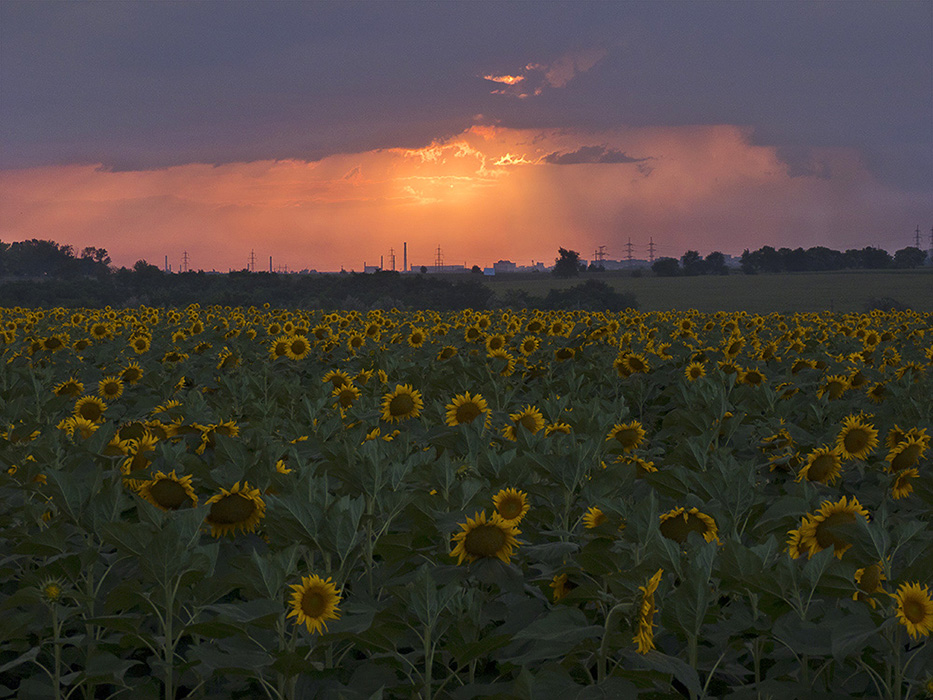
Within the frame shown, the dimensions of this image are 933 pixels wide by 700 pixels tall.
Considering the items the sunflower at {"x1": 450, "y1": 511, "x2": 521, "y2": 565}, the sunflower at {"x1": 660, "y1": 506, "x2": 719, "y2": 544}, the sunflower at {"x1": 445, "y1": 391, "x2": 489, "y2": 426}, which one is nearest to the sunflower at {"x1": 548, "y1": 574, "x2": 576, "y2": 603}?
the sunflower at {"x1": 450, "y1": 511, "x2": 521, "y2": 565}

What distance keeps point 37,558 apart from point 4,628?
37.5 inches

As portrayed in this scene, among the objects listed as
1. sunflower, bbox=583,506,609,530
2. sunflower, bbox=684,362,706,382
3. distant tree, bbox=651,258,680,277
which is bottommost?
sunflower, bbox=583,506,609,530

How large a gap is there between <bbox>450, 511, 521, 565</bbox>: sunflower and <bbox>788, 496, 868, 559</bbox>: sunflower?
107 cm

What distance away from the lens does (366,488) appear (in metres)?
3.33

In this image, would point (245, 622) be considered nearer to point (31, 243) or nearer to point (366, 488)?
point (366, 488)

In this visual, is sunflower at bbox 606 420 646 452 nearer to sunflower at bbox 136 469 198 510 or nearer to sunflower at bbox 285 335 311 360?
sunflower at bbox 136 469 198 510

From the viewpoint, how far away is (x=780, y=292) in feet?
265

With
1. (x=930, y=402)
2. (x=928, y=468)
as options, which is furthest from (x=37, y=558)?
(x=930, y=402)

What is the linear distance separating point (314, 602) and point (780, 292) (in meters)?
84.2

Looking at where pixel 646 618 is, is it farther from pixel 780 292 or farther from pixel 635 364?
pixel 780 292

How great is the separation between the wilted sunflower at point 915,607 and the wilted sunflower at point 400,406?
13.8ft

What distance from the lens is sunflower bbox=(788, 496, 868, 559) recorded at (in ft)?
9.77

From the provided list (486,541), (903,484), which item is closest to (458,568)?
A: (486,541)

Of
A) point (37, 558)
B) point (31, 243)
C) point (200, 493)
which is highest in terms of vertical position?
point (31, 243)
